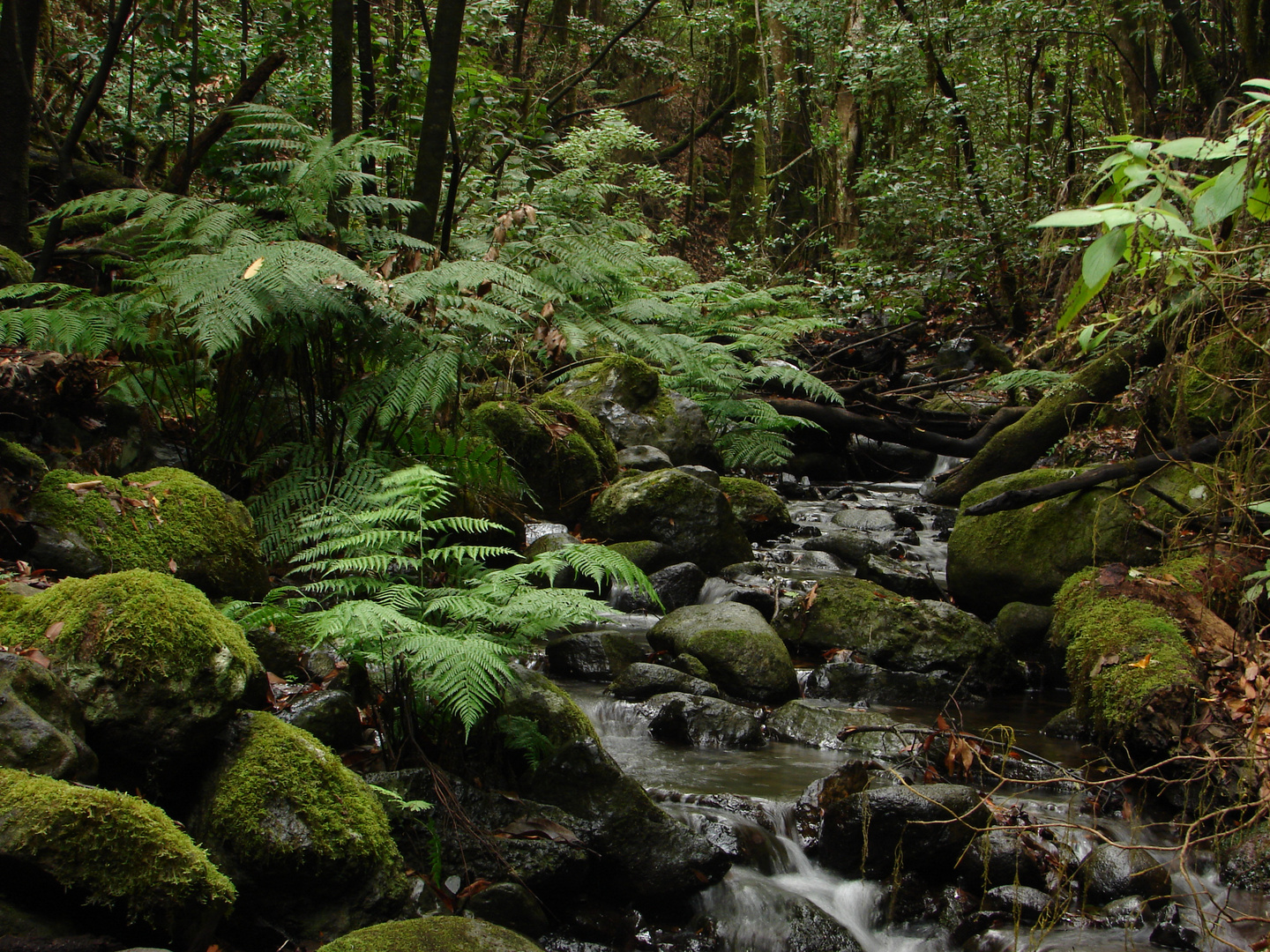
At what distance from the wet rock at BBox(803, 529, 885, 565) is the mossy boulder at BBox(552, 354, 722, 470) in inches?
66.0

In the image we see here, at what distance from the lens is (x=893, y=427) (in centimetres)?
962

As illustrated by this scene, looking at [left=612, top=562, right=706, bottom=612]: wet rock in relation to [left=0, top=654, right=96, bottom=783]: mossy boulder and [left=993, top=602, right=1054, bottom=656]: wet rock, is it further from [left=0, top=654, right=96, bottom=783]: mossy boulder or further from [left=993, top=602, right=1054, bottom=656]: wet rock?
[left=0, top=654, right=96, bottom=783]: mossy boulder

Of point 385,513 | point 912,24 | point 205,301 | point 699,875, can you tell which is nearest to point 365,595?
point 385,513

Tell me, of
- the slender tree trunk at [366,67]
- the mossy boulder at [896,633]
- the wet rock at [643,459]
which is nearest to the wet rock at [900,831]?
the mossy boulder at [896,633]

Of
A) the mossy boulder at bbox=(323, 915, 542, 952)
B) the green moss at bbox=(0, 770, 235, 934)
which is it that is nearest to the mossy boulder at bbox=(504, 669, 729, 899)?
the mossy boulder at bbox=(323, 915, 542, 952)

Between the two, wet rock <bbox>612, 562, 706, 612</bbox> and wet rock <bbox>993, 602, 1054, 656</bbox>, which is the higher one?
wet rock <bbox>612, 562, 706, 612</bbox>

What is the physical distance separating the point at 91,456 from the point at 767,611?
13.9 feet

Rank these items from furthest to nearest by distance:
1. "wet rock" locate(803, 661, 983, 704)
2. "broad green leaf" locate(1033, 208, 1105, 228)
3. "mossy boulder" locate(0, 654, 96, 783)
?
"wet rock" locate(803, 661, 983, 704), "mossy boulder" locate(0, 654, 96, 783), "broad green leaf" locate(1033, 208, 1105, 228)

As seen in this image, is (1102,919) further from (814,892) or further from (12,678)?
(12,678)

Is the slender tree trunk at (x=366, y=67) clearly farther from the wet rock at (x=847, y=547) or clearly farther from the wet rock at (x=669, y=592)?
the wet rock at (x=847, y=547)

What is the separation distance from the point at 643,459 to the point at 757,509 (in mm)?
1201

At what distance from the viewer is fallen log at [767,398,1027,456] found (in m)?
9.07

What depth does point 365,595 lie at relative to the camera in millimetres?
3404

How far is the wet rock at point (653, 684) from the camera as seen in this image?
4.88 metres
